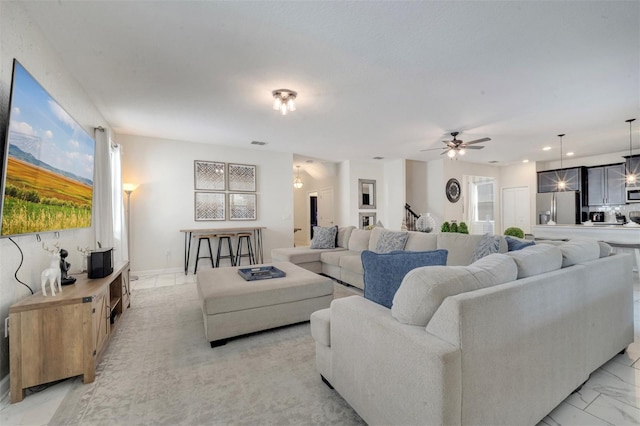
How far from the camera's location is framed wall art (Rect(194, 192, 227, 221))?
223 inches

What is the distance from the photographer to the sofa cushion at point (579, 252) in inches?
69.7

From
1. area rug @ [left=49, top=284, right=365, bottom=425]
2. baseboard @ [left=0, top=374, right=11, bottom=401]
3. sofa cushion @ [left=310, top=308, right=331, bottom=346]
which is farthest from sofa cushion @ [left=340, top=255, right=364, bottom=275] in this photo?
baseboard @ [left=0, top=374, right=11, bottom=401]

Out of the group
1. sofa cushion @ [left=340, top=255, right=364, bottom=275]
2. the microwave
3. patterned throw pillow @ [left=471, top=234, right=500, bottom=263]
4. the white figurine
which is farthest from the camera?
the microwave

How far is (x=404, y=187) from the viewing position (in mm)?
7836

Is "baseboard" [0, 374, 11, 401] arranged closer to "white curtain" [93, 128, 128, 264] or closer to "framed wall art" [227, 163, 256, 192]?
"white curtain" [93, 128, 128, 264]

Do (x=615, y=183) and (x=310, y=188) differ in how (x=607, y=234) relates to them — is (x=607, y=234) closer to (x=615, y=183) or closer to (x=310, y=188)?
(x=615, y=183)

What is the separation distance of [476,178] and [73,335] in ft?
32.7

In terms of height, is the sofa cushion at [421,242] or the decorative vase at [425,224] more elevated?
the decorative vase at [425,224]

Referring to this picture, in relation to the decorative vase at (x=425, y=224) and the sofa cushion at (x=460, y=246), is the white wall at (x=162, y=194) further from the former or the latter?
the sofa cushion at (x=460, y=246)

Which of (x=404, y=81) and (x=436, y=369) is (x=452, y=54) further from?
(x=436, y=369)

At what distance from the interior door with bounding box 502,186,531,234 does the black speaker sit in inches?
392

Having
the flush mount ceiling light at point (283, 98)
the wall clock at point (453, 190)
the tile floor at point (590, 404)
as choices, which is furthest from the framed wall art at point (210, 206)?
the wall clock at point (453, 190)

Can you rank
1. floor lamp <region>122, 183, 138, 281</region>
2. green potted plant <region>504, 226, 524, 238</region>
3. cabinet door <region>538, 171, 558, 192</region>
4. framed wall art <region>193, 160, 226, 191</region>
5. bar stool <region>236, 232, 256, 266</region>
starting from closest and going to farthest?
green potted plant <region>504, 226, 524, 238</region> → floor lamp <region>122, 183, 138, 281</region> → framed wall art <region>193, 160, 226, 191</region> → bar stool <region>236, 232, 256, 266</region> → cabinet door <region>538, 171, 558, 192</region>

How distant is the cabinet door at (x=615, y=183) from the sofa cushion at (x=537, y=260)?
7.43 m
